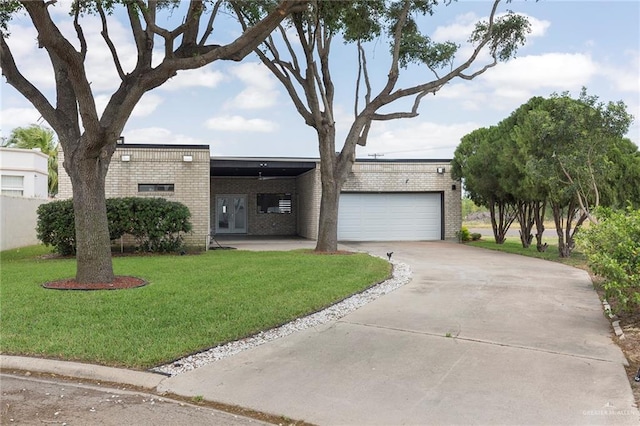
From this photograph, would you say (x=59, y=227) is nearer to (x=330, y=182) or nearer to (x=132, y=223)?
(x=132, y=223)

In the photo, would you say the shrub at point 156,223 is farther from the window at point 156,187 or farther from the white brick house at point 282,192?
the window at point 156,187

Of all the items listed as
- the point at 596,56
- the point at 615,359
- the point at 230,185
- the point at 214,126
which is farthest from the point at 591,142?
the point at 230,185

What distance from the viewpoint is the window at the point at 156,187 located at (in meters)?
18.0

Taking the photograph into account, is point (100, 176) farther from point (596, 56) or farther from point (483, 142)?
point (483, 142)

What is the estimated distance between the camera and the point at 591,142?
12.6 meters

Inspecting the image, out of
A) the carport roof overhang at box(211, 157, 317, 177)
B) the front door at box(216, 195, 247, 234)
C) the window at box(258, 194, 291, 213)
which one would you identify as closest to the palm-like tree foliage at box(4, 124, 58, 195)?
the front door at box(216, 195, 247, 234)

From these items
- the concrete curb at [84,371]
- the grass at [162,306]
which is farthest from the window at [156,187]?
the concrete curb at [84,371]

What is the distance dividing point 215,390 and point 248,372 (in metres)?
0.50

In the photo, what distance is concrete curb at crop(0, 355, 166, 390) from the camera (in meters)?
4.77

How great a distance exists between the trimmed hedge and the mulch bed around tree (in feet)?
17.7

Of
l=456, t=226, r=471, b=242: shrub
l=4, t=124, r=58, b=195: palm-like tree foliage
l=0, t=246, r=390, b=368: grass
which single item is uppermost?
l=4, t=124, r=58, b=195: palm-like tree foliage

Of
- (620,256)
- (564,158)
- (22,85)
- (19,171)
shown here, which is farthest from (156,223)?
(19,171)

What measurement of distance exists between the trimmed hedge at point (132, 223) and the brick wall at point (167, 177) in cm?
204

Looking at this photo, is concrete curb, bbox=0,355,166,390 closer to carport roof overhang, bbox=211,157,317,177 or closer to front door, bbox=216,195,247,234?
carport roof overhang, bbox=211,157,317,177
